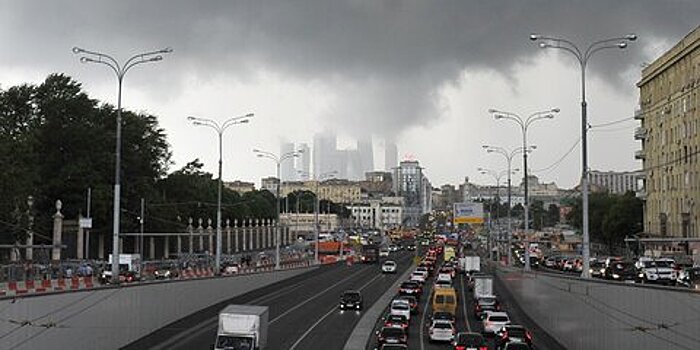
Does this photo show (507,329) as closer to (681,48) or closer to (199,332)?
(199,332)

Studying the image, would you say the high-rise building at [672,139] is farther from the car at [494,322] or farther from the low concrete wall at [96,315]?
the low concrete wall at [96,315]

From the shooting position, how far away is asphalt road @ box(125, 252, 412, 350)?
123ft

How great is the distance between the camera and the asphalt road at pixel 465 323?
38.5 metres

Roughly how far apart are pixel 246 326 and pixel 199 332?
30.9 feet

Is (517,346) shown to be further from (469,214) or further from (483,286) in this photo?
(469,214)

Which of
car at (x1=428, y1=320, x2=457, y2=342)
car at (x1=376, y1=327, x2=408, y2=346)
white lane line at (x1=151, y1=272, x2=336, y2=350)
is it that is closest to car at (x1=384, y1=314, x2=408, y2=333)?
car at (x1=428, y1=320, x2=457, y2=342)

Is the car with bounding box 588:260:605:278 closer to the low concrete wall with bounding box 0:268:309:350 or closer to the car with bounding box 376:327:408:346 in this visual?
the car with bounding box 376:327:408:346

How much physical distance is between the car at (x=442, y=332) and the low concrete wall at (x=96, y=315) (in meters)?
13.2

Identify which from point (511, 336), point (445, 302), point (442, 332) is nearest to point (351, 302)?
point (445, 302)

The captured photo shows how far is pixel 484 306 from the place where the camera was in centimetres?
5078

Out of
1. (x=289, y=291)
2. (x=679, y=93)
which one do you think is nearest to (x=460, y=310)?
(x=289, y=291)

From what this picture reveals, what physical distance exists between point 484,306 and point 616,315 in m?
22.8

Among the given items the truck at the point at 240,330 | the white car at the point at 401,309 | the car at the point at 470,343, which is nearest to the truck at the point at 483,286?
the white car at the point at 401,309

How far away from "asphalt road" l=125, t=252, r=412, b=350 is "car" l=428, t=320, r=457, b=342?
4365mm
